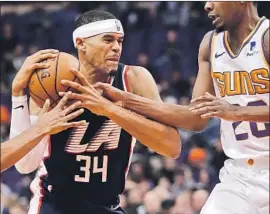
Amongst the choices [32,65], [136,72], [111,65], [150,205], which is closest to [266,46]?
[136,72]

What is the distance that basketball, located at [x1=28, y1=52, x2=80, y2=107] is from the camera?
4.55 meters

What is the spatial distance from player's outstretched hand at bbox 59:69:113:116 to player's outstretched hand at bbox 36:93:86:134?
0.14 ft

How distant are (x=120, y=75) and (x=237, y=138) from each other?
0.91 m

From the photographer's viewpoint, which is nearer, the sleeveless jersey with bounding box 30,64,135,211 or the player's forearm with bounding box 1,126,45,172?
the player's forearm with bounding box 1,126,45,172

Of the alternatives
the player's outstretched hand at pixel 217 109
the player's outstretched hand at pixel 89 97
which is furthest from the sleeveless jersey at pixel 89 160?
the player's outstretched hand at pixel 217 109

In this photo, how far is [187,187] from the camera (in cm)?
973

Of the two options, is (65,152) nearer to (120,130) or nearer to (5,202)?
(120,130)

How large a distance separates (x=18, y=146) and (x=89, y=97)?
0.54 metres

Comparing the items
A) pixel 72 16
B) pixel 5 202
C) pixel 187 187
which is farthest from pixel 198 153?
pixel 72 16

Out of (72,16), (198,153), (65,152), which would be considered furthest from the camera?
(72,16)

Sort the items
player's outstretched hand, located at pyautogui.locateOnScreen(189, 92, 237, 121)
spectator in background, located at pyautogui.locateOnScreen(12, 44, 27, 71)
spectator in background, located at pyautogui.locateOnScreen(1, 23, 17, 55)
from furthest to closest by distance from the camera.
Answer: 1. spectator in background, located at pyautogui.locateOnScreen(1, 23, 17, 55)
2. spectator in background, located at pyautogui.locateOnScreen(12, 44, 27, 71)
3. player's outstretched hand, located at pyautogui.locateOnScreen(189, 92, 237, 121)

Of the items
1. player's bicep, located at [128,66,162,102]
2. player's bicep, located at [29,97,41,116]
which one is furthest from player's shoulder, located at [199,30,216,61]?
player's bicep, located at [29,97,41,116]

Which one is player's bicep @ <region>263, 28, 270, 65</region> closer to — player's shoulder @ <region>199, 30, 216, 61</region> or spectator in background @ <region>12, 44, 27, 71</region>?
player's shoulder @ <region>199, 30, 216, 61</region>

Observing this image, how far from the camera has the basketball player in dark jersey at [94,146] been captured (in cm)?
478
